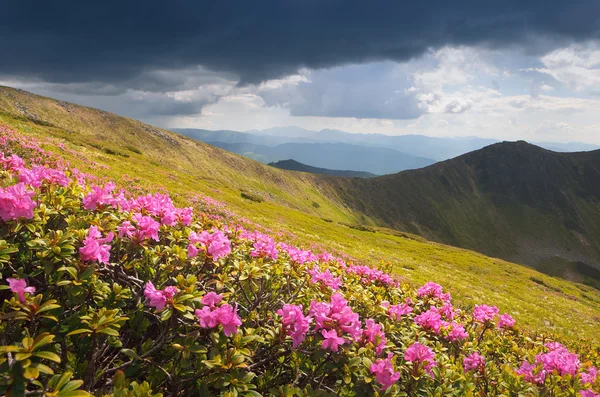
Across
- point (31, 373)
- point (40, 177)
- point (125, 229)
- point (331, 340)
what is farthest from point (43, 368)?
point (40, 177)

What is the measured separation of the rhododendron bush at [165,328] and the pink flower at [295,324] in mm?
13

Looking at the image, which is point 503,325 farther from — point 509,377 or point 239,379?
point 239,379

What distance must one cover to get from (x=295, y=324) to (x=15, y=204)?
3.45 m

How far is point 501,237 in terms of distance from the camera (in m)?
166

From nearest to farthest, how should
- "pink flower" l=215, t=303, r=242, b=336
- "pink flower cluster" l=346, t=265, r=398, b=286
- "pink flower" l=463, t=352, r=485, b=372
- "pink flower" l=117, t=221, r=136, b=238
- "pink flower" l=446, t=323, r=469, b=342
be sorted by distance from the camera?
"pink flower" l=215, t=303, r=242, b=336 → "pink flower" l=117, t=221, r=136, b=238 → "pink flower" l=463, t=352, r=485, b=372 → "pink flower" l=446, t=323, r=469, b=342 → "pink flower cluster" l=346, t=265, r=398, b=286

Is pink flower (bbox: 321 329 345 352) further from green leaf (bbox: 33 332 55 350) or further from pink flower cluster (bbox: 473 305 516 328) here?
pink flower cluster (bbox: 473 305 516 328)

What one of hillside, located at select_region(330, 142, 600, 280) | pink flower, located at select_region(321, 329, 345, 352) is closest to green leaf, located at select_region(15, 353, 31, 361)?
pink flower, located at select_region(321, 329, 345, 352)

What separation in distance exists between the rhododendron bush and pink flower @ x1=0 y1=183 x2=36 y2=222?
0.04ft

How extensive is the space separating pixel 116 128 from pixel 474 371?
5776 inches

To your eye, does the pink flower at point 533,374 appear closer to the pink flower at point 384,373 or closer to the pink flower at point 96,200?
the pink flower at point 384,373

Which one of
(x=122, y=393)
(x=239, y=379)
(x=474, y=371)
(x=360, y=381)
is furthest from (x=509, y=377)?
(x=122, y=393)

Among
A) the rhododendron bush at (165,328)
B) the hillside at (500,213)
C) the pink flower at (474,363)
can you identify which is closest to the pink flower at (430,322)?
the rhododendron bush at (165,328)

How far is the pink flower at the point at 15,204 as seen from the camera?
3547 millimetres

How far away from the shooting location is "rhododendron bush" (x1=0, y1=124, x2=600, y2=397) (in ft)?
10.2
